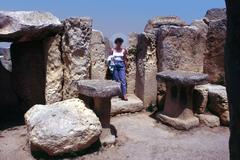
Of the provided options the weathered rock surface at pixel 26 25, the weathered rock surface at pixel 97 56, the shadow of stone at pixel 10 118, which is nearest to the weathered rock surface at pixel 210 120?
the weathered rock surface at pixel 97 56

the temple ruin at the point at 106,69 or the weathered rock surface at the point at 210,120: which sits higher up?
the temple ruin at the point at 106,69

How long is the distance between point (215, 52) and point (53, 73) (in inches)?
141

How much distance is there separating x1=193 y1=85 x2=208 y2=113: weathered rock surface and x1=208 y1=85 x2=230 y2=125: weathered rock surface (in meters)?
0.12

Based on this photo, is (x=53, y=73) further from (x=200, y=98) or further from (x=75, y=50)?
(x=200, y=98)

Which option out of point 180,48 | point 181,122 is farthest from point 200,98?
point 180,48

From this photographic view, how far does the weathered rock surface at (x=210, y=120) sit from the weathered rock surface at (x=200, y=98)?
0.22 m

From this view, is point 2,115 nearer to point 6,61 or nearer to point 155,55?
point 6,61

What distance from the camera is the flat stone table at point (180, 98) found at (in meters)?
6.50

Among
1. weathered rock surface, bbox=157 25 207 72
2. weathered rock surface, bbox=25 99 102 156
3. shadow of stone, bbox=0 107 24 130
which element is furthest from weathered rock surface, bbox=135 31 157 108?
shadow of stone, bbox=0 107 24 130

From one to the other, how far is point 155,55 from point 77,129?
3200mm

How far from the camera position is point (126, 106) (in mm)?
7395

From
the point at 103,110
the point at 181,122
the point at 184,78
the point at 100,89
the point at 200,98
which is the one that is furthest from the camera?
the point at 200,98

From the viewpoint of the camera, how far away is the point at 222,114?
688 cm

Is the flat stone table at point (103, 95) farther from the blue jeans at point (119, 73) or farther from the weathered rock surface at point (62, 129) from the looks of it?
the blue jeans at point (119, 73)
